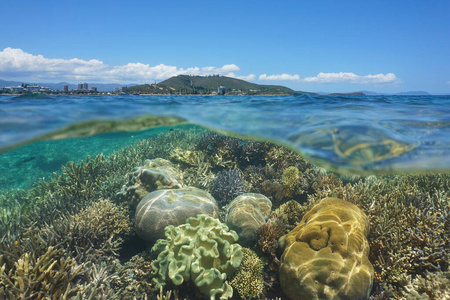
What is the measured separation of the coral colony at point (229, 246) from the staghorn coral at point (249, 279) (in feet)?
0.06

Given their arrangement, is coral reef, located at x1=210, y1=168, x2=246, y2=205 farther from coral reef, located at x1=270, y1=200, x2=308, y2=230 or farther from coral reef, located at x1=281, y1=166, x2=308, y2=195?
coral reef, located at x1=270, y1=200, x2=308, y2=230

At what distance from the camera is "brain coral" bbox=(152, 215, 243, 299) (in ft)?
13.7

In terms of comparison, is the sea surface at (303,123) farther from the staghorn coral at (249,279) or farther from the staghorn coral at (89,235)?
the staghorn coral at (249,279)

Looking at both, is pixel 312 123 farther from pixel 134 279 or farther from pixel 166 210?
pixel 134 279

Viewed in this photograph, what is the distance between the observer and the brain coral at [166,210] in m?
5.70

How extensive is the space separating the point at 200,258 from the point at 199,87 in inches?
481

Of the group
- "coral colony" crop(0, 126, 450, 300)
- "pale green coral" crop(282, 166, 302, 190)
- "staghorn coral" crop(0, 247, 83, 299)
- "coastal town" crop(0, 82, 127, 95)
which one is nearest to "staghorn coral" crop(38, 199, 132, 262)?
"coral colony" crop(0, 126, 450, 300)

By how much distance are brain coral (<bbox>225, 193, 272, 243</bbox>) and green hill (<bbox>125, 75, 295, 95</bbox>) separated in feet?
30.6

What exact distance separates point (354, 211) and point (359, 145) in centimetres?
385

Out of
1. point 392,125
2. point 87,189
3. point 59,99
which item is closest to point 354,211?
point 392,125

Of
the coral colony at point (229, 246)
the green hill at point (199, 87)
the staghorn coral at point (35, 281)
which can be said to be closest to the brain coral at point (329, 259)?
the coral colony at point (229, 246)

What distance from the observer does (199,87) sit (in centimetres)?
1477

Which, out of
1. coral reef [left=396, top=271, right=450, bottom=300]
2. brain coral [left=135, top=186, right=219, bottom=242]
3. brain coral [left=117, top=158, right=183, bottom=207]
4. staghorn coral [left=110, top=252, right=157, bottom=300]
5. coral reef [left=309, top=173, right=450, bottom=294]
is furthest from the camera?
brain coral [left=117, top=158, right=183, bottom=207]

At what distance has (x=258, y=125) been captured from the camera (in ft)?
31.9
